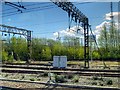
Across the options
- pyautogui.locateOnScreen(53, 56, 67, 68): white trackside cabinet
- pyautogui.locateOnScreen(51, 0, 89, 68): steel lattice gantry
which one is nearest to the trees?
pyautogui.locateOnScreen(51, 0, 89, 68): steel lattice gantry

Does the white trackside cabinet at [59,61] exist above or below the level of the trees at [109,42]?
below

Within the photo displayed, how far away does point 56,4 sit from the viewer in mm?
15492

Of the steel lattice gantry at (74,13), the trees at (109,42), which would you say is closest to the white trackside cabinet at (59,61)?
the steel lattice gantry at (74,13)

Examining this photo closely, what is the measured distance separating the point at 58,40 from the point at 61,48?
534 centimetres

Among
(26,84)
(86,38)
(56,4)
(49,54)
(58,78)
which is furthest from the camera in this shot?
(49,54)

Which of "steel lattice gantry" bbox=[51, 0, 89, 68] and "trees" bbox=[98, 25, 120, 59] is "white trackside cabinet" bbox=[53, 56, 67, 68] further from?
"trees" bbox=[98, 25, 120, 59]

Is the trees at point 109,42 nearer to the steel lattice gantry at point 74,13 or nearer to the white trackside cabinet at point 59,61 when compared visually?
the steel lattice gantry at point 74,13

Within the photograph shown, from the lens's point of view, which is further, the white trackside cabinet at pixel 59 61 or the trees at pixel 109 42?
the trees at pixel 109 42

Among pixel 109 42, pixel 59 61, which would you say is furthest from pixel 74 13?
pixel 109 42

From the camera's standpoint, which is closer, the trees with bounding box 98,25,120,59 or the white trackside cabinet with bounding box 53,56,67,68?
the white trackside cabinet with bounding box 53,56,67,68

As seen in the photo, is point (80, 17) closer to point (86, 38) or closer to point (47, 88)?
point (86, 38)

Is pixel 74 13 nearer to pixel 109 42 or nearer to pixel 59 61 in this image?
pixel 59 61

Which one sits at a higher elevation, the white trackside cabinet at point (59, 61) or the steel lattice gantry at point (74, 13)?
the steel lattice gantry at point (74, 13)

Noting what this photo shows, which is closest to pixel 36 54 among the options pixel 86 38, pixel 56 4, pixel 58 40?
pixel 58 40
